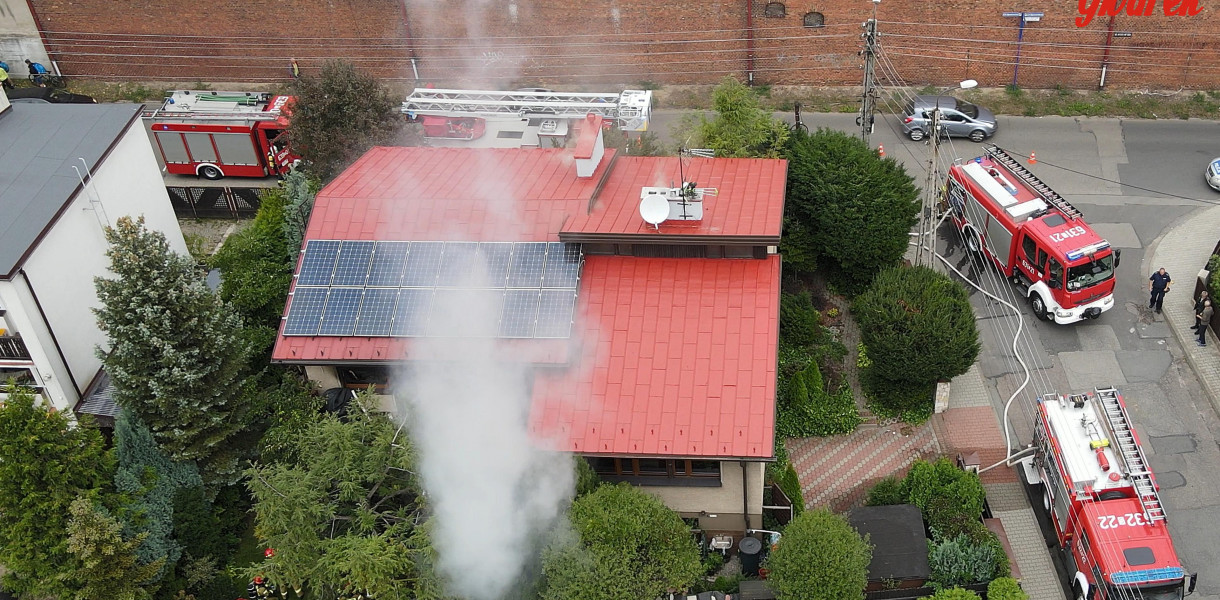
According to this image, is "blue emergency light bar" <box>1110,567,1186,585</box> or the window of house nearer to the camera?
"blue emergency light bar" <box>1110,567,1186,585</box>

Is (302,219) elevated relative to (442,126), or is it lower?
lower

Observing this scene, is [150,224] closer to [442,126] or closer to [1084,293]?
[442,126]

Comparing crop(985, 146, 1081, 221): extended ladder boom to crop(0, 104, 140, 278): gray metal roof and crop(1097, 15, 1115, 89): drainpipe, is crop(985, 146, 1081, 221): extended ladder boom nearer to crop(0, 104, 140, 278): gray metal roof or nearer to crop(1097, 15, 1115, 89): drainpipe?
crop(1097, 15, 1115, 89): drainpipe

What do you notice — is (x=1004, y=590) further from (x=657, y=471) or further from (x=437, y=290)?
(x=437, y=290)

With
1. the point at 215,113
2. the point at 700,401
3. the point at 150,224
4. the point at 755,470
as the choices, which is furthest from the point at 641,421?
the point at 215,113

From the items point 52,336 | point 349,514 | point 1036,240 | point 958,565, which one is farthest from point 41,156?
point 1036,240

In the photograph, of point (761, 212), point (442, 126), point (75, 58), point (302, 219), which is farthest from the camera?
point (75, 58)

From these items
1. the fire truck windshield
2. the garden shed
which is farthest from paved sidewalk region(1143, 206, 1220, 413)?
the garden shed

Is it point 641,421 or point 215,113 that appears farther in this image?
point 215,113
